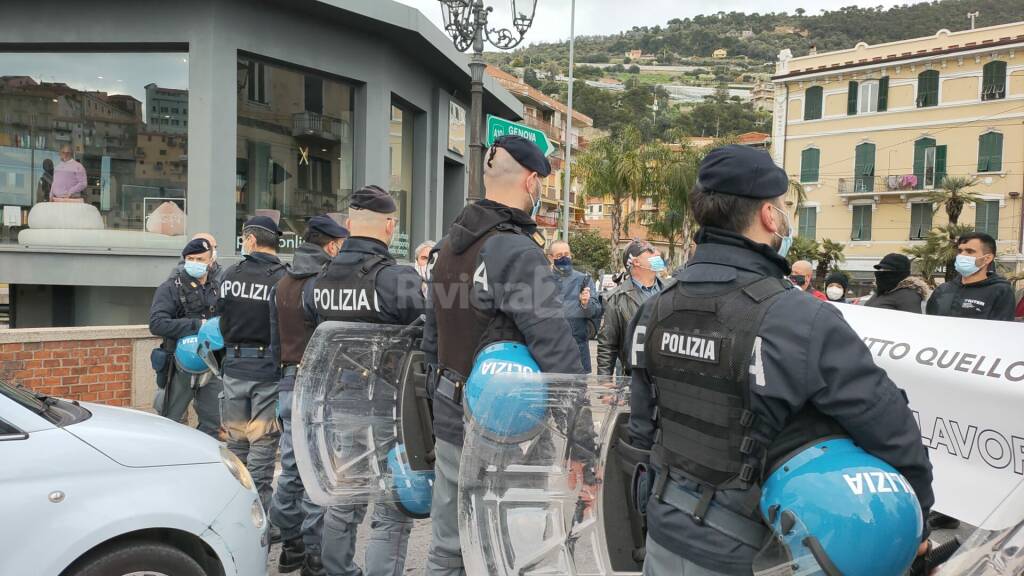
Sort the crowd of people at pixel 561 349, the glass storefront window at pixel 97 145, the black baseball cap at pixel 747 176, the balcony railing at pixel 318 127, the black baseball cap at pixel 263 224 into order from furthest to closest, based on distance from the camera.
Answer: the balcony railing at pixel 318 127, the glass storefront window at pixel 97 145, the black baseball cap at pixel 263 224, the black baseball cap at pixel 747 176, the crowd of people at pixel 561 349

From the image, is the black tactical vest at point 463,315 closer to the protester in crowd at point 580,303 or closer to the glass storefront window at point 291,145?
the protester in crowd at point 580,303

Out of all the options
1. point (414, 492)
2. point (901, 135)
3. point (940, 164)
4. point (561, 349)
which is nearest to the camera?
point (561, 349)

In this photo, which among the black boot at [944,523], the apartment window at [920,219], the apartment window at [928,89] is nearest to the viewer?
the black boot at [944,523]

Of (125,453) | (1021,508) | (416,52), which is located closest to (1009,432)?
(1021,508)

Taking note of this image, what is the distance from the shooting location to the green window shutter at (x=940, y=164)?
4062 centimetres

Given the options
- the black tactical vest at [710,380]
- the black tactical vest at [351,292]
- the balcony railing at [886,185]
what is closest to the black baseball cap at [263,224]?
the black tactical vest at [351,292]

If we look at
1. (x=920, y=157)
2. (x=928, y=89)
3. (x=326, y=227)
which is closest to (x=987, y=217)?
(x=920, y=157)

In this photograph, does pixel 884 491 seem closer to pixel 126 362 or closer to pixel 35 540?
pixel 35 540

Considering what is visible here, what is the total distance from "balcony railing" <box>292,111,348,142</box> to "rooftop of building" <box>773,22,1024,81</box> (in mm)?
37425

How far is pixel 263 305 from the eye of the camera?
4879mm

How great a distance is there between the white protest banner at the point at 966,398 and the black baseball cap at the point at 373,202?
3011mm

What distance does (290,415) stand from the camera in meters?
4.37

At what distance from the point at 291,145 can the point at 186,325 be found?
785 centimetres

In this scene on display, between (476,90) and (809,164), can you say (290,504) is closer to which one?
(476,90)
